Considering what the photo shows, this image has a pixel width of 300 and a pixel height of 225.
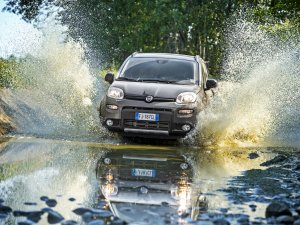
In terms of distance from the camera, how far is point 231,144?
14648mm

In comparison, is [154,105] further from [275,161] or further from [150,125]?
[275,161]

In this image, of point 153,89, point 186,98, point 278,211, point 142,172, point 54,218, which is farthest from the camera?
point 153,89

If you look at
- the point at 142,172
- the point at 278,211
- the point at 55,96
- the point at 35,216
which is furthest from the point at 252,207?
the point at 55,96

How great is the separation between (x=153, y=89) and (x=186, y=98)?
657 millimetres

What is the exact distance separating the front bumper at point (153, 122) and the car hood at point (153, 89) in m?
0.19

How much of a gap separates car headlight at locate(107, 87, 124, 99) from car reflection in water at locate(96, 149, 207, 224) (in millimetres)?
2181

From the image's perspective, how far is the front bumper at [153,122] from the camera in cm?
1316

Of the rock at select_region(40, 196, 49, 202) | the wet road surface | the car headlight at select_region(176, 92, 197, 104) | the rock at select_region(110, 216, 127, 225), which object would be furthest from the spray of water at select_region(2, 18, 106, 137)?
the rock at select_region(110, 216, 127, 225)

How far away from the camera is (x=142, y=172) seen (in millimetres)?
9125

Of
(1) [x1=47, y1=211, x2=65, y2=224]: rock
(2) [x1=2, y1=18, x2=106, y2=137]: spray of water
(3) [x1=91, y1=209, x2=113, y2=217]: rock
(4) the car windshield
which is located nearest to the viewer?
(1) [x1=47, y1=211, x2=65, y2=224]: rock

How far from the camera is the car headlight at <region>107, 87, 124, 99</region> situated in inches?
532

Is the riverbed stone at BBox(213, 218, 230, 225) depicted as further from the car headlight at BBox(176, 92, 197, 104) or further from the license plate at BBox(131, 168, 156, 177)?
the car headlight at BBox(176, 92, 197, 104)

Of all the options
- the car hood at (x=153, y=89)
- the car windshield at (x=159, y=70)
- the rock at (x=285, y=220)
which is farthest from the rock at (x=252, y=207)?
the car windshield at (x=159, y=70)

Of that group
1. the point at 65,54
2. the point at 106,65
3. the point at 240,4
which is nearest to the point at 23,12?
the point at 106,65
